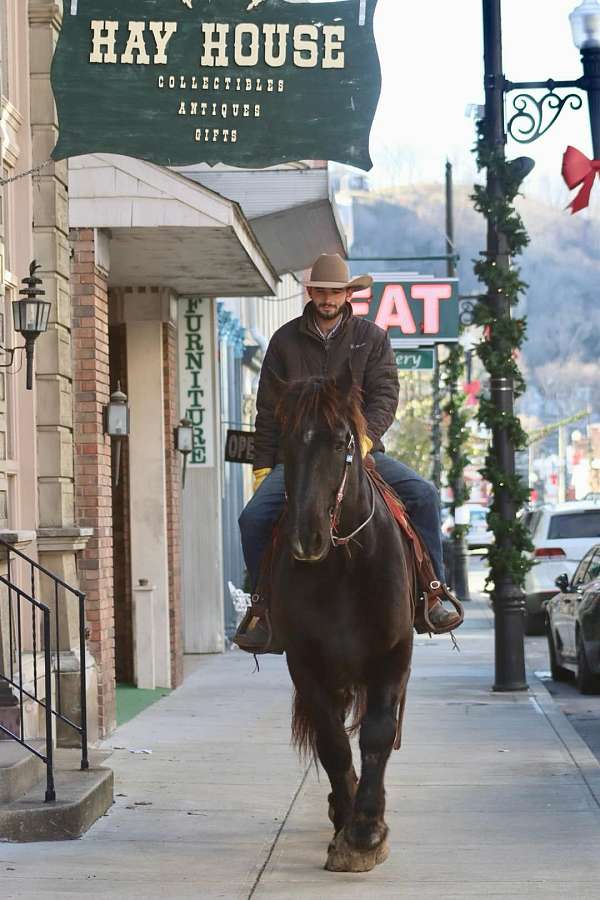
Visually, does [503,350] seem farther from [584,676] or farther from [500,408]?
[584,676]

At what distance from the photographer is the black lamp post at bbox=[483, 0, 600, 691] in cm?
1642

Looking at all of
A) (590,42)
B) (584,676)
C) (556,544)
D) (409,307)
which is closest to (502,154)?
(590,42)

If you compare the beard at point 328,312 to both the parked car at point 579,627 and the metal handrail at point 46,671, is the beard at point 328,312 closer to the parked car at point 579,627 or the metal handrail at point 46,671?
the metal handrail at point 46,671

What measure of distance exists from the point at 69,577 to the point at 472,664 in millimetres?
9699

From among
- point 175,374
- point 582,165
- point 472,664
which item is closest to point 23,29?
point 582,165

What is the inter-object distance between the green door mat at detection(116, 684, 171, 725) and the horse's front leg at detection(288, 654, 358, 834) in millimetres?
6287

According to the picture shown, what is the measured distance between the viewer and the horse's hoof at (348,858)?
26.1ft

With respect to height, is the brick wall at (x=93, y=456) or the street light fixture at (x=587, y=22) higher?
the street light fixture at (x=587, y=22)

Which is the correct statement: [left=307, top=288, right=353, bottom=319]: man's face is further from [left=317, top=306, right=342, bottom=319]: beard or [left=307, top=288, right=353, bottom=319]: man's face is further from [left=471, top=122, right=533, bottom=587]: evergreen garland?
[left=471, top=122, right=533, bottom=587]: evergreen garland

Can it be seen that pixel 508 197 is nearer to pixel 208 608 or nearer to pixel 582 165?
pixel 582 165

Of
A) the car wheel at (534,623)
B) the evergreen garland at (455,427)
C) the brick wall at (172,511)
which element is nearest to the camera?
the brick wall at (172,511)

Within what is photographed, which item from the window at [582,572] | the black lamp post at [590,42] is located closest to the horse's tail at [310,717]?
the black lamp post at [590,42]

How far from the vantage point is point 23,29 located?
1224 centimetres

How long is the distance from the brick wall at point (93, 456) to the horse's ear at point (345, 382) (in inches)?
244
